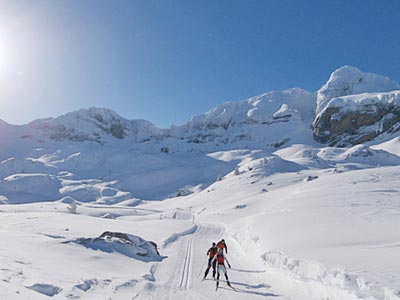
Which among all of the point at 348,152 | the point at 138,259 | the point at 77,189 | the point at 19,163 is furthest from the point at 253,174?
the point at 19,163

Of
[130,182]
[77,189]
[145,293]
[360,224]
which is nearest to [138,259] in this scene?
[145,293]

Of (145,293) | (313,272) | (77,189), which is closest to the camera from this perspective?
(145,293)

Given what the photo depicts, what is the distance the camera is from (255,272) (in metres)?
A: 17.4

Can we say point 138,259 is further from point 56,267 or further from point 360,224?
point 360,224

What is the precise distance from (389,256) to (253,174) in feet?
320

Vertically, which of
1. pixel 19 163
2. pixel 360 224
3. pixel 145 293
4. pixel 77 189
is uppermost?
pixel 19 163

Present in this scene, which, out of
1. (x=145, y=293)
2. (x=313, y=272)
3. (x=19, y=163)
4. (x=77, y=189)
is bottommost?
(x=145, y=293)

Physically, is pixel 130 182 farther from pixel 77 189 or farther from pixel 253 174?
pixel 253 174

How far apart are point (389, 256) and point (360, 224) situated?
11.0 metres

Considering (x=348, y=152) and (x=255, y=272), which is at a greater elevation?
(x=348, y=152)

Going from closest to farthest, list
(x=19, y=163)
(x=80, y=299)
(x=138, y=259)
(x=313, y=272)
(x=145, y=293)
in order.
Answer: (x=80, y=299) → (x=145, y=293) → (x=313, y=272) → (x=138, y=259) → (x=19, y=163)

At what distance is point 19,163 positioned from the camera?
189m

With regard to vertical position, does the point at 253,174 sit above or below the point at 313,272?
above

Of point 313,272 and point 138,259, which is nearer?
point 313,272
